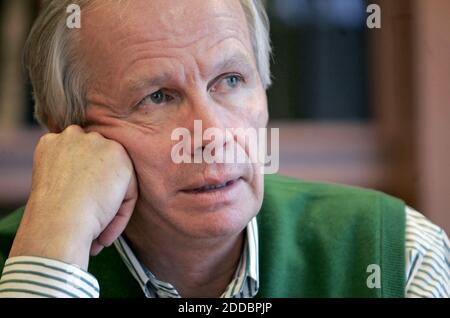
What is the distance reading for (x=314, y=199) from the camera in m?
1.12

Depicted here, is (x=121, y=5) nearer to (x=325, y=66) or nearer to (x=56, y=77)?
(x=56, y=77)

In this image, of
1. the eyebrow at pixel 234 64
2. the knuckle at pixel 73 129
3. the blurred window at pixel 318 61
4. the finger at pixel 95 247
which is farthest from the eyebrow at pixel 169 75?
the blurred window at pixel 318 61

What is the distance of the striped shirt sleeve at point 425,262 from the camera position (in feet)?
3.17

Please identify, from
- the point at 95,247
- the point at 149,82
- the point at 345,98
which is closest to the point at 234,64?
the point at 149,82

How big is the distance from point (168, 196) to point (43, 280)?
20cm

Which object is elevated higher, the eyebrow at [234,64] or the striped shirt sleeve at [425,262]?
the eyebrow at [234,64]

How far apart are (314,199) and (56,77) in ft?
1.56

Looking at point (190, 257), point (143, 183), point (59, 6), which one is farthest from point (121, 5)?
point (190, 257)

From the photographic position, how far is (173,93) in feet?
2.97

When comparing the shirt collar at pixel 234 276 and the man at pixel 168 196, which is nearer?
the man at pixel 168 196

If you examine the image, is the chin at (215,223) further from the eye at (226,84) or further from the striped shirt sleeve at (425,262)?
the striped shirt sleeve at (425,262)

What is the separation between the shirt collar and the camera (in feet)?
3.23

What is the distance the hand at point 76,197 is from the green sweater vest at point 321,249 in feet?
0.49
